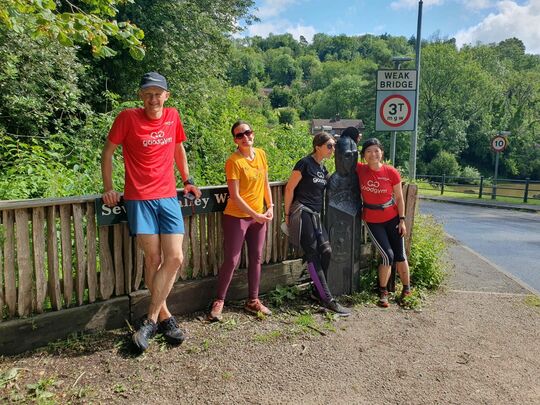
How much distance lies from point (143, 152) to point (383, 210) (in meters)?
2.72

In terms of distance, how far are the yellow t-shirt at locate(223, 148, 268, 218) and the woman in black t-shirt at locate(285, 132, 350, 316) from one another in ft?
1.36

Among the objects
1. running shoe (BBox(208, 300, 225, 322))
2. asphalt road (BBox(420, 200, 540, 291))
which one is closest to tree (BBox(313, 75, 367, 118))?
asphalt road (BBox(420, 200, 540, 291))

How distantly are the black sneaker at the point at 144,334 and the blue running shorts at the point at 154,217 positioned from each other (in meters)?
0.74

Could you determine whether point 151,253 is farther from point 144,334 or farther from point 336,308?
point 336,308

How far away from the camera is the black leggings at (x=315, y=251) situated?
469 centimetres

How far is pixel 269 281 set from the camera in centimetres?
502

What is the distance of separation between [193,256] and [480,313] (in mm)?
3183

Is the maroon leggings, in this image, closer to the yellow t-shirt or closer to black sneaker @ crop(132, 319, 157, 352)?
the yellow t-shirt

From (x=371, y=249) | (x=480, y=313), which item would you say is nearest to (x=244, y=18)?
(x=371, y=249)

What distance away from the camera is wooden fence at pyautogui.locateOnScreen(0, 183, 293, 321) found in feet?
11.3

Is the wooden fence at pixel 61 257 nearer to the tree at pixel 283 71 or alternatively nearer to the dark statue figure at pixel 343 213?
the dark statue figure at pixel 343 213

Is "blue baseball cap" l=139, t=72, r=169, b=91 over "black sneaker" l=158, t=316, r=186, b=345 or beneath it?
over

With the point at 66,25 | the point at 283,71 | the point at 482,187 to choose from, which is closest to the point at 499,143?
the point at 482,187

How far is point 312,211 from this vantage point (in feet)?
15.4
